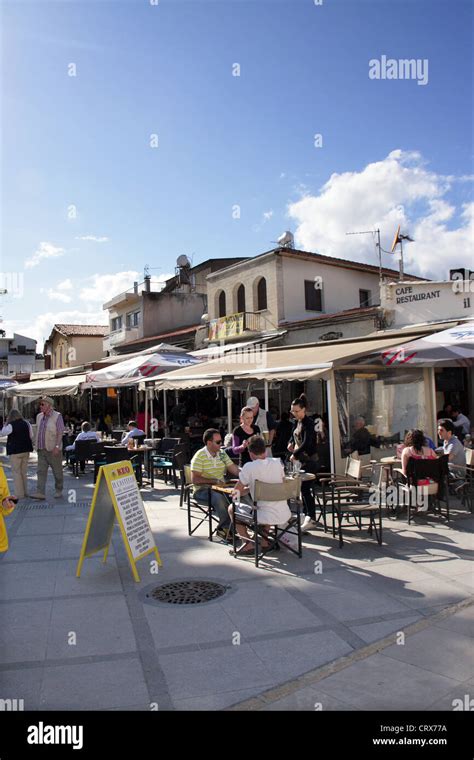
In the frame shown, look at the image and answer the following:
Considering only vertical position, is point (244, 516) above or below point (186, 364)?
below

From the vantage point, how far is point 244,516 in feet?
20.5

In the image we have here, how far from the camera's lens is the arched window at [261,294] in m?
21.2

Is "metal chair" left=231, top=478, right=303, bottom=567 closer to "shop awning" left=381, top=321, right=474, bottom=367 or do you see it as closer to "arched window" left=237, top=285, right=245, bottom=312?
"shop awning" left=381, top=321, right=474, bottom=367

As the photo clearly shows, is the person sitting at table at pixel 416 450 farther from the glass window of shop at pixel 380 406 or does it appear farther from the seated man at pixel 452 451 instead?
the glass window of shop at pixel 380 406

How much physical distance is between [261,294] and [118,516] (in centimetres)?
Answer: 1667

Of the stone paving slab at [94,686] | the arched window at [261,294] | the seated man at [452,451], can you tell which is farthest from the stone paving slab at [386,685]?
the arched window at [261,294]

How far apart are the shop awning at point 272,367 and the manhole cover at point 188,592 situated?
4388 mm

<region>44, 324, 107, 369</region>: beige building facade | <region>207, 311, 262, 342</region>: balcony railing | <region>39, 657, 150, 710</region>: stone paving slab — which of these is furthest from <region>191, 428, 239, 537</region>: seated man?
<region>44, 324, 107, 369</region>: beige building facade

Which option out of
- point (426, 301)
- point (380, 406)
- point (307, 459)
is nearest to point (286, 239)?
point (426, 301)

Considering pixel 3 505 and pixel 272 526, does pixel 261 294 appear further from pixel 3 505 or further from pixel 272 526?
pixel 3 505

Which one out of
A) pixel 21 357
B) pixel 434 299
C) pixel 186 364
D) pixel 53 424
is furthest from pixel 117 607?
pixel 21 357

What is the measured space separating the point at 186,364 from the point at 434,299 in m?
6.74

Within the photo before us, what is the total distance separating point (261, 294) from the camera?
21406 millimetres

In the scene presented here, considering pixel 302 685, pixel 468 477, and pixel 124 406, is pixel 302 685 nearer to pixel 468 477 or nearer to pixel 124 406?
pixel 468 477
